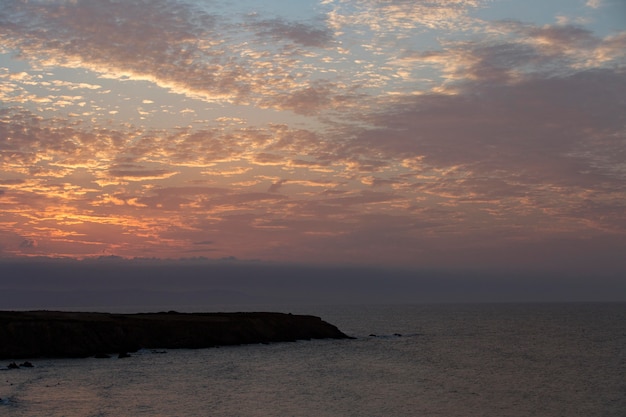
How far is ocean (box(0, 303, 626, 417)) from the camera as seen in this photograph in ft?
150

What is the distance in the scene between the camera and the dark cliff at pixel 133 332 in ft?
267

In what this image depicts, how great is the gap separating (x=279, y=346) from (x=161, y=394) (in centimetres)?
4754

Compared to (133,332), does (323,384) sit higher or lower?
lower

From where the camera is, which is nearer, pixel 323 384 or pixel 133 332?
pixel 323 384

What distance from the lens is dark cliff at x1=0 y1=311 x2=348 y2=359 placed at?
81.4 metres

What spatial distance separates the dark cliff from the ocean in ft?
15.5

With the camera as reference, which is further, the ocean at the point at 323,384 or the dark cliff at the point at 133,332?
the dark cliff at the point at 133,332

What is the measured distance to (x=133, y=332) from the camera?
91812 millimetres

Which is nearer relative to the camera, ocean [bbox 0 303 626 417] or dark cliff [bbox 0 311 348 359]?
ocean [bbox 0 303 626 417]

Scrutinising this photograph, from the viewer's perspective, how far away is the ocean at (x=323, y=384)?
45656 mm

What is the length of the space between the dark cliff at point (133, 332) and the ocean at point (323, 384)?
472cm

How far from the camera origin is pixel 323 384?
2276 inches

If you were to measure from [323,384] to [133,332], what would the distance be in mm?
42282

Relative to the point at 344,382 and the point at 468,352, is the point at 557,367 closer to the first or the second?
the point at 468,352
